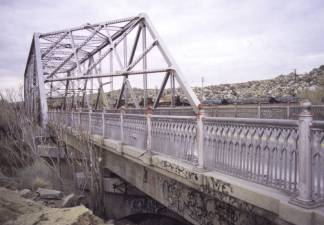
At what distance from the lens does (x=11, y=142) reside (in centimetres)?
1944

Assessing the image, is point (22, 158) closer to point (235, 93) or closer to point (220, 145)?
point (220, 145)

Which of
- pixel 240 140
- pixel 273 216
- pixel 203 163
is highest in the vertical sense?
pixel 240 140

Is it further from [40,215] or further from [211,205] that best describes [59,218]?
[211,205]

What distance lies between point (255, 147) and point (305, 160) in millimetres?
1012

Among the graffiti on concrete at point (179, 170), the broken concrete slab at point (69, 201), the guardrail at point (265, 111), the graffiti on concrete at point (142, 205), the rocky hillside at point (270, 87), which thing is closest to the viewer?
the graffiti on concrete at point (179, 170)

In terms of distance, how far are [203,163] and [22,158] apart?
13387 mm

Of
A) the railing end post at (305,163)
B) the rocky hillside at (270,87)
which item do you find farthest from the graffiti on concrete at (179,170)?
the rocky hillside at (270,87)

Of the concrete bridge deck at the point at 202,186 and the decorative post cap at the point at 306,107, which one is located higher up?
the decorative post cap at the point at 306,107

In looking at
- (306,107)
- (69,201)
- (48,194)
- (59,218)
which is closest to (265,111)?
(69,201)

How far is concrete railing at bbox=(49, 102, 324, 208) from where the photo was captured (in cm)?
420

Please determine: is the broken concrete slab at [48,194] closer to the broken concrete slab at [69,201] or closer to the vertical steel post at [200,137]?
the broken concrete slab at [69,201]

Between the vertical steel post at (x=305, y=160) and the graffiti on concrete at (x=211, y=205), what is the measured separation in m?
0.82

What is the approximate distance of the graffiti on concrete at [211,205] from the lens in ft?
16.7

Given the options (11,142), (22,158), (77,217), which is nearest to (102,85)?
(11,142)
